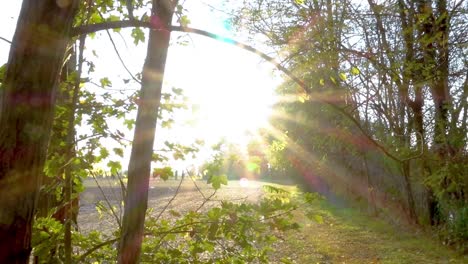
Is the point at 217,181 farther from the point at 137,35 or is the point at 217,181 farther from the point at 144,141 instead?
the point at 137,35

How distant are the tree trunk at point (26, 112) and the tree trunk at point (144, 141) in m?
1.12

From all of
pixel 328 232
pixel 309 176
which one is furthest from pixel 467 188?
pixel 309 176

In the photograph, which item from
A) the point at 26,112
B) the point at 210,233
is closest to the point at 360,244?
the point at 210,233

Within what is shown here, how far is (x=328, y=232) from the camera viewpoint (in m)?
13.9

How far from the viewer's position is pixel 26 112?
160 cm

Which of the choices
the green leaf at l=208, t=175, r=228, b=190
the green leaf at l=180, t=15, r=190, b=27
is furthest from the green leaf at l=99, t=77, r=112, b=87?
the green leaf at l=208, t=175, r=228, b=190

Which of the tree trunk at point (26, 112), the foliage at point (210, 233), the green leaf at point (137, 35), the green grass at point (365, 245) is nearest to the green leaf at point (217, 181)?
the foliage at point (210, 233)

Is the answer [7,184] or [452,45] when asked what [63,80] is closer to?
[7,184]

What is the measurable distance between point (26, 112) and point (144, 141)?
1.29 metres

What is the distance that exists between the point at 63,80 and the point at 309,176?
72.7ft

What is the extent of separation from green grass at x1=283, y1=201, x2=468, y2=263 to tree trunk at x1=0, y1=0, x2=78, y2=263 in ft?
21.8

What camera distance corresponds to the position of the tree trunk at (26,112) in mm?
1572

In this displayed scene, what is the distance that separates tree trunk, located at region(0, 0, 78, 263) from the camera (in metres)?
1.57

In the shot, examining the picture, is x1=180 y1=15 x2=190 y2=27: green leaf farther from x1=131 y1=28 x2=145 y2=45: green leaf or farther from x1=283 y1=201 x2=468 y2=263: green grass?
x1=283 y1=201 x2=468 y2=263: green grass
